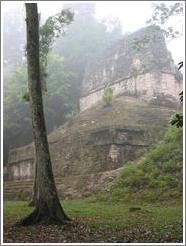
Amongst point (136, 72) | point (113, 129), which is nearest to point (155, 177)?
point (113, 129)

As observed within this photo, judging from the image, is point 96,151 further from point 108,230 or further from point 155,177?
point 108,230

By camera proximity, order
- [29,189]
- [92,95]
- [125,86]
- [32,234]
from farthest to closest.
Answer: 1. [92,95]
2. [125,86]
3. [29,189]
4. [32,234]

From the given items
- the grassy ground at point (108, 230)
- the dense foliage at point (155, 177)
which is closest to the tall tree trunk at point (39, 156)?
the grassy ground at point (108, 230)

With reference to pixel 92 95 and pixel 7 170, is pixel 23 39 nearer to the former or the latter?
pixel 92 95

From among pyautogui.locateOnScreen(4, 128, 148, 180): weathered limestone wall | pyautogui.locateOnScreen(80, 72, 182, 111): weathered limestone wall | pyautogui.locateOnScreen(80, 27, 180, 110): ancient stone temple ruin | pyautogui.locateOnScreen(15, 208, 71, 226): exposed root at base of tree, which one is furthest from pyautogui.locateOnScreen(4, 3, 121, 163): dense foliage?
pyautogui.locateOnScreen(15, 208, 71, 226): exposed root at base of tree

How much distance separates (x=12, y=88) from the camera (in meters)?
34.8

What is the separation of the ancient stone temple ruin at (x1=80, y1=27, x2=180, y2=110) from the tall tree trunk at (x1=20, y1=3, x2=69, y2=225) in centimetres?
1535

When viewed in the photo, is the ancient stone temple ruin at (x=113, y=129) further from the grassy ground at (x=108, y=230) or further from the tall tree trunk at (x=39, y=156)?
the tall tree trunk at (x=39, y=156)

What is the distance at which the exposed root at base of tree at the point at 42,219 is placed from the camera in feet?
29.9

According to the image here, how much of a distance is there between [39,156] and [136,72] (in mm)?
16536

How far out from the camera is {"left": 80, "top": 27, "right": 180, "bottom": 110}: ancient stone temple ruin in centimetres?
2995

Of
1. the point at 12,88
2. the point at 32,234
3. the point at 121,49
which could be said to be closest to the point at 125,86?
the point at 121,49

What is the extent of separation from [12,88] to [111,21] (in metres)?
18.7

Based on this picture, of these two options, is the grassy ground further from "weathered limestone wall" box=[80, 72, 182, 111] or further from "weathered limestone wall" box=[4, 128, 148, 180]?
"weathered limestone wall" box=[80, 72, 182, 111]
